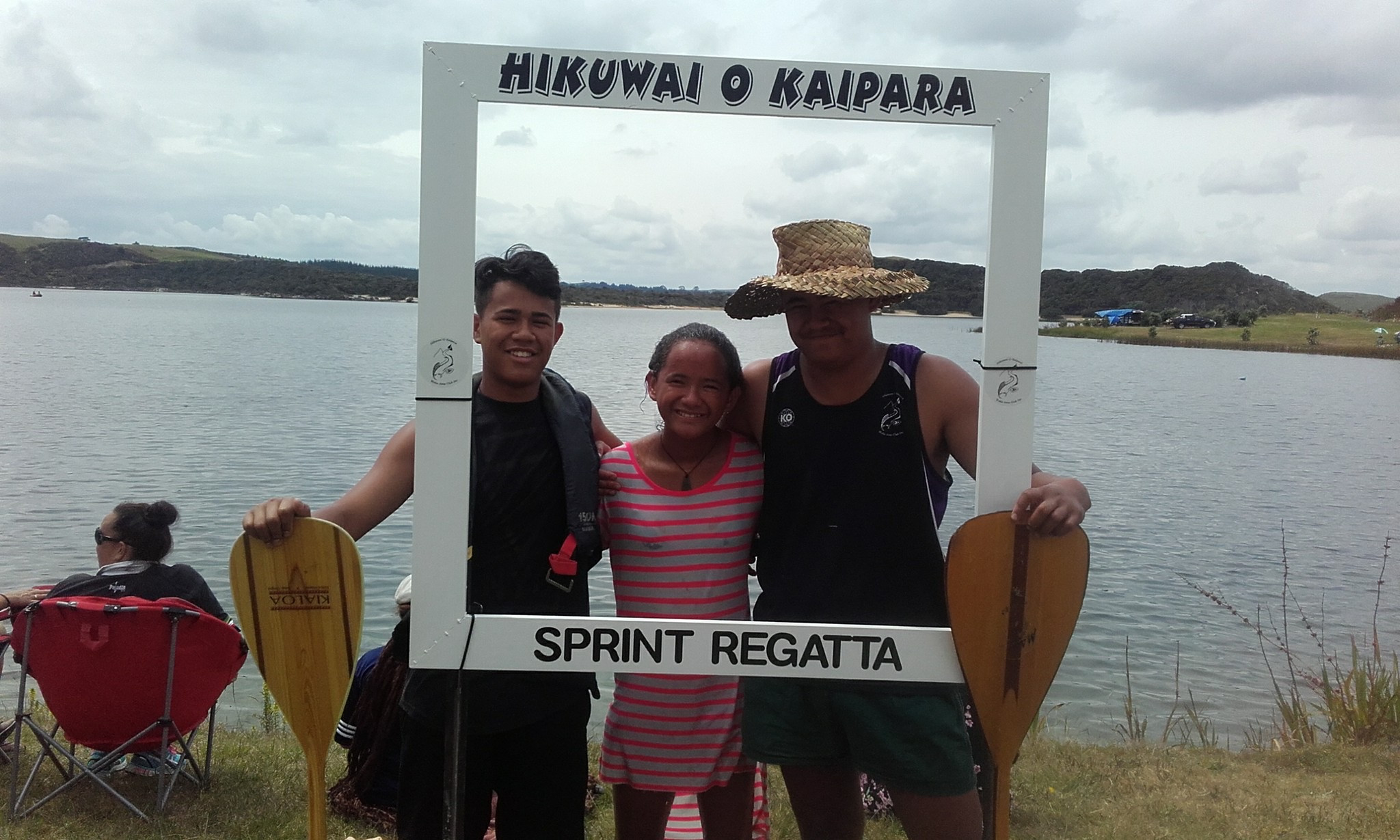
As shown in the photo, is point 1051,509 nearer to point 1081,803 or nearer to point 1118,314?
→ point 1081,803

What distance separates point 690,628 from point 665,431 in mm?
601

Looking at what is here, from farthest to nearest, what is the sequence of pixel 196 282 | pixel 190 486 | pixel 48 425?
pixel 48 425
pixel 196 282
pixel 190 486

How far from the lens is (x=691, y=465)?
293 cm

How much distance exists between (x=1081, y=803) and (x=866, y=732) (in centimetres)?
272

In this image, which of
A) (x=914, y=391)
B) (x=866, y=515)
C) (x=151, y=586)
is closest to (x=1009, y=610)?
(x=866, y=515)

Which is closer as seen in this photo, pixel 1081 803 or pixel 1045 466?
pixel 1081 803

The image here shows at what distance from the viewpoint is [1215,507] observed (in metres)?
15.9

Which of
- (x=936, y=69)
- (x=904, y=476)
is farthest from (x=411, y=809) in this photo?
(x=936, y=69)

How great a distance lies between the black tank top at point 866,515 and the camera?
2752 mm

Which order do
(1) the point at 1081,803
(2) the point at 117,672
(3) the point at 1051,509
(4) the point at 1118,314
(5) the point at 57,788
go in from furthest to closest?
(4) the point at 1118,314 → (1) the point at 1081,803 → (5) the point at 57,788 → (2) the point at 117,672 → (3) the point at 1051,509

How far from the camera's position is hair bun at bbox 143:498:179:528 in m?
5.16

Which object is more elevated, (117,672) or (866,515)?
(866,515)

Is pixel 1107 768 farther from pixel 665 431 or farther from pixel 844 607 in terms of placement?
pixel 665 431

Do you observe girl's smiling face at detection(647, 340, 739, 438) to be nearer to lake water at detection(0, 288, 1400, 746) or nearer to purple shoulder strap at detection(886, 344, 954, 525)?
lake water at detection(0, 288, 1400, 746)
